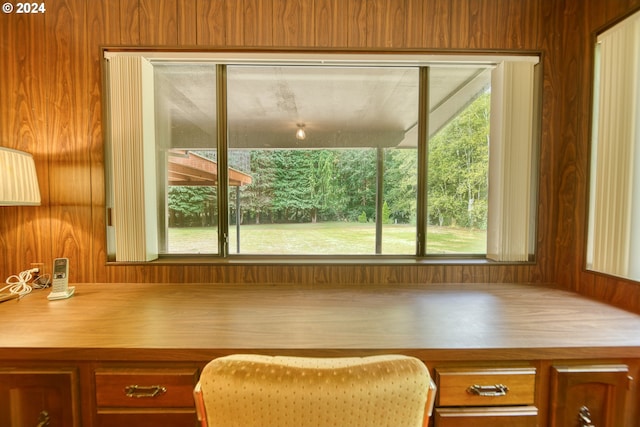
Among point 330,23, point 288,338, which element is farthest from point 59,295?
point 330,23

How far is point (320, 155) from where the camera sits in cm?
179

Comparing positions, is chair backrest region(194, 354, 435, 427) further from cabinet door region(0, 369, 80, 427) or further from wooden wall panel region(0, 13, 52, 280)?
wooden wall panel region(0, 13, 52, 280)

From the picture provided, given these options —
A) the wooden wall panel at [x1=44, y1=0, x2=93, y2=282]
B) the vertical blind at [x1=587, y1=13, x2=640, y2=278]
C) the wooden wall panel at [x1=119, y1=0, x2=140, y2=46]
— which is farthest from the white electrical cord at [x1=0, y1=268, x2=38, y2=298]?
the vertical blind at [x1=587, y1=13, x2=640, y2=278]

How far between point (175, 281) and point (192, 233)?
12.4 inches

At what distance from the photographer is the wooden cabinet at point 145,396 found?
2.90ft

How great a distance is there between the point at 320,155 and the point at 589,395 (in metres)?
1.70

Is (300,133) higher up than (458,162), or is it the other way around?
(300,133)

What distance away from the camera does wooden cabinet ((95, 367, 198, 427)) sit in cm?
89

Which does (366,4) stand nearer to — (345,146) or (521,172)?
(345,146)

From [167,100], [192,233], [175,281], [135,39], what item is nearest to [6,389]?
[175,281]

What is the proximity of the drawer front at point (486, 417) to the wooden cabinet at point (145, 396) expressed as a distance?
0.88m

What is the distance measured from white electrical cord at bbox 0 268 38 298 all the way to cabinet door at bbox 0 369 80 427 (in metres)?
0.67

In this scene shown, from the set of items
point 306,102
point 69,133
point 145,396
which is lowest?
point 145,396

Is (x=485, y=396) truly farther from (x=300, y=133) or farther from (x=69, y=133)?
(x=69, y=133)
